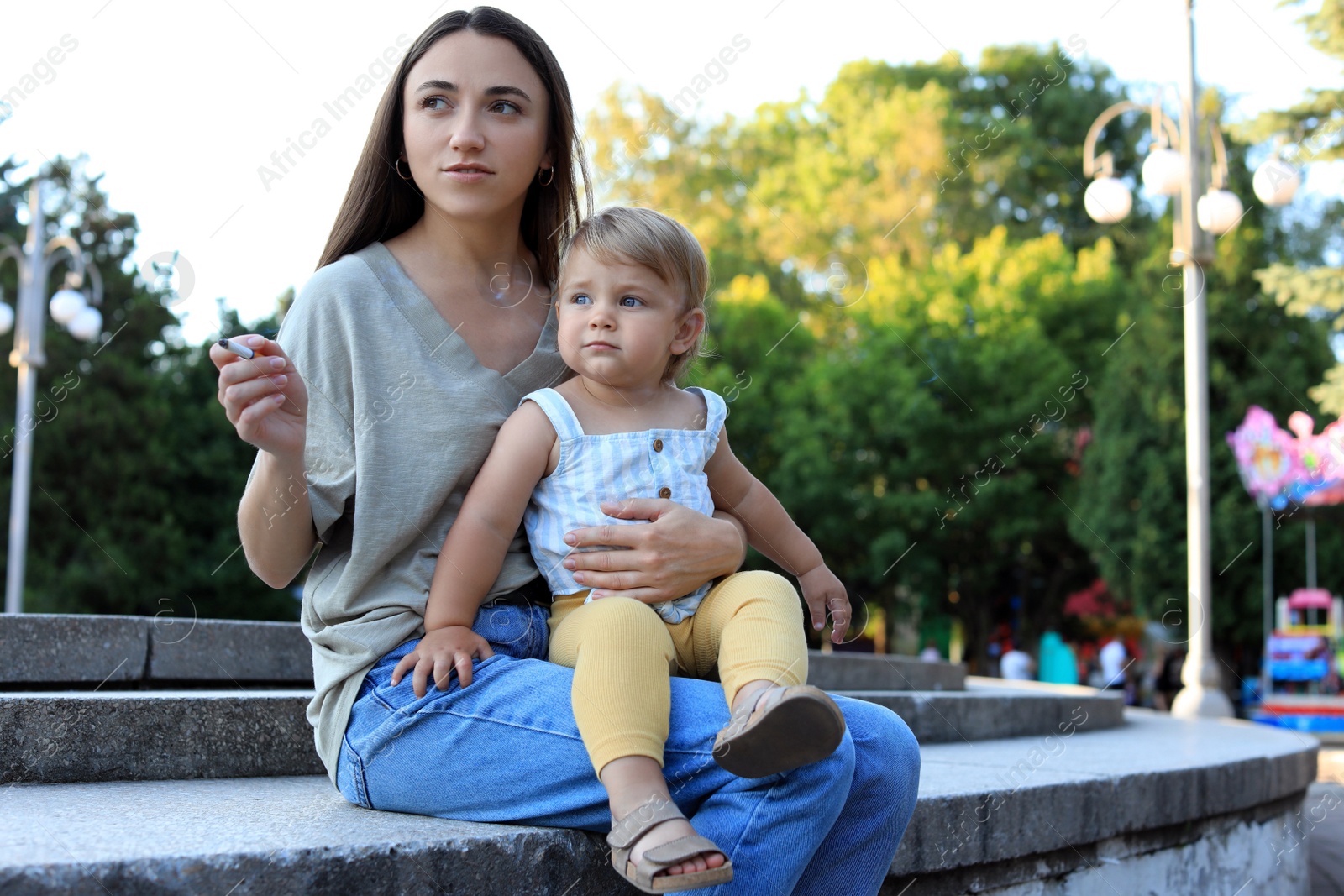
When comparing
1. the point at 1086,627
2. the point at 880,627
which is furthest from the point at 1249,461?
the point at 1086,627

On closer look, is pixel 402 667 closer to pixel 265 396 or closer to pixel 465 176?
pixel 265 396

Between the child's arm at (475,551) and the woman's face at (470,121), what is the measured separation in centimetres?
50

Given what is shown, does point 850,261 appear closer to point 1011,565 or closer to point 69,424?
point 1011,565

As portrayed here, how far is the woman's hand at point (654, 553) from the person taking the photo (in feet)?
6.80

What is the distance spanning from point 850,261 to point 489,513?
23977 mm

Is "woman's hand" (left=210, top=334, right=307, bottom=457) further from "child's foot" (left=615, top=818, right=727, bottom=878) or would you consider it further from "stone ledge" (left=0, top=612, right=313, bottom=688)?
"stone ledge" (left=0, top=612, right=313, bottom=688)

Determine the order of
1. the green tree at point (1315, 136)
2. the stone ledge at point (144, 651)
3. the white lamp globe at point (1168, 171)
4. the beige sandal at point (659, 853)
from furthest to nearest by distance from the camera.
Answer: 1. the green tree at point (1315, 136)
2. the white lamp globe at point (1168, 171)
3. the stone ledge at point (144, 651)
4. the beige sandal at point (659, 853)

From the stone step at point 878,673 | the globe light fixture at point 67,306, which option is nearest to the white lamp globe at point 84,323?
the globe light fixture at point 67,306

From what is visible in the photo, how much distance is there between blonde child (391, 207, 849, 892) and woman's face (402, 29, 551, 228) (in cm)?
23

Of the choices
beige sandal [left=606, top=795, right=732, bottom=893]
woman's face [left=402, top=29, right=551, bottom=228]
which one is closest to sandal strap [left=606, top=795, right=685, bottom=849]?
beige sandal [left=606, top=795, right=732, bottom=893]

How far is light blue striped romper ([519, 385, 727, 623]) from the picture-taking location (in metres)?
2.16

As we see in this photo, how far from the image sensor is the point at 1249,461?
664 inches

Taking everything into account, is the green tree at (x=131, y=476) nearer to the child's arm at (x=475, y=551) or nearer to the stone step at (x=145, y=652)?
the stone step at (x=145, y=652)

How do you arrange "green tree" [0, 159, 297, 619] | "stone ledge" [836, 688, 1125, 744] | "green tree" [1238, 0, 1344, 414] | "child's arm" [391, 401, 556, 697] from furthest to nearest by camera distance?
"green tree" [0, 159, 297, 619], "green tree" [1238, 0, 1344, 414], "stone ledge" [836, 688, 1125, 744], "child's arm" [391, 401, 556, 697]
